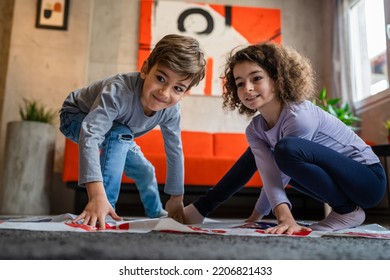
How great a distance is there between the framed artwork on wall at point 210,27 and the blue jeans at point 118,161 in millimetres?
1838

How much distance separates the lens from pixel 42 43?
9.80 feet

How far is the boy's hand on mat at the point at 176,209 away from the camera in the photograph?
1312mm

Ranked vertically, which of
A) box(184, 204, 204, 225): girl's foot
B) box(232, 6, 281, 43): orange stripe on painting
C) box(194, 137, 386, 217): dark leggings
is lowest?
box(184, 204, 204, 225): girl's foot

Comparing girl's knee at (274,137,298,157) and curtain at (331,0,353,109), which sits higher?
curtain at (331,0,353,109)

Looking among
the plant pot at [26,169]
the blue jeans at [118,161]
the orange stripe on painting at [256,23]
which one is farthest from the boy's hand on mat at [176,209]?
the orange stripe on painting at [256,23]

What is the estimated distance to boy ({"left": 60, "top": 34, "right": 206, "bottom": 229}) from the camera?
1011 mm

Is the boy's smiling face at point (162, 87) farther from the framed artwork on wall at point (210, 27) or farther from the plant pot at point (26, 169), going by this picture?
the framed artwork on wall at point (210, 27)

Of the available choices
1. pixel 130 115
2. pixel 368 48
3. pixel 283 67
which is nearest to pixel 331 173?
pixel 283 67

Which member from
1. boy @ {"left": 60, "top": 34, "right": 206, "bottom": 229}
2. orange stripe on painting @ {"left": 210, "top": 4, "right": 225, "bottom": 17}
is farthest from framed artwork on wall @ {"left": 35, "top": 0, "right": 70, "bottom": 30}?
boy @ {"left": 60, "top": 34, "right": 206, "bottom": 229}

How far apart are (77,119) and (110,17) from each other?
2.22 metres

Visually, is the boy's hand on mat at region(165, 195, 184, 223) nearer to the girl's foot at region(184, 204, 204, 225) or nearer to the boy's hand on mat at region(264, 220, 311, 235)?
the girl's foot at region(184, 204, 204, 225)

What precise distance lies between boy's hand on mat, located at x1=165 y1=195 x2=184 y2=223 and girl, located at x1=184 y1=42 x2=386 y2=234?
0.33 m

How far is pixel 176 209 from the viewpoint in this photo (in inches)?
52.7
